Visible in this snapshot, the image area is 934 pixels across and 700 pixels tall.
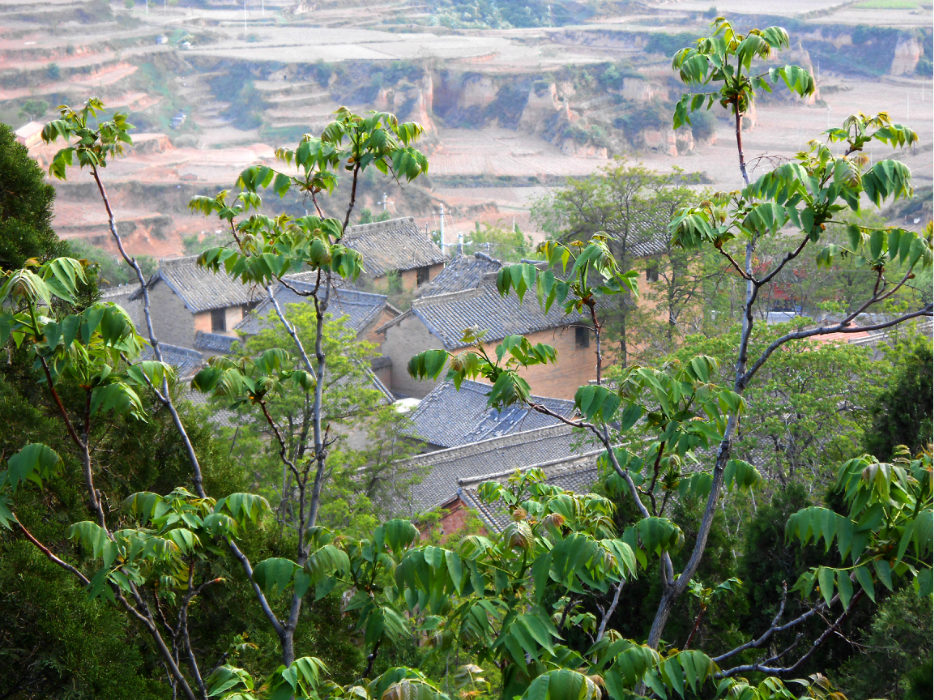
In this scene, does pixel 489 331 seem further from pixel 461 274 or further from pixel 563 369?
pixel 461 274

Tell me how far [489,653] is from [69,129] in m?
3.52

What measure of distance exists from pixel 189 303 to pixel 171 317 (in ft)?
4.20

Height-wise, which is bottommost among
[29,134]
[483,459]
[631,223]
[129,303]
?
[129,303]

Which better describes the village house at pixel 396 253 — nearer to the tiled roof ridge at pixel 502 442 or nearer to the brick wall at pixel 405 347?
the brick wall at pixel 405 347

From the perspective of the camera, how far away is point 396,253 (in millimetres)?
38344

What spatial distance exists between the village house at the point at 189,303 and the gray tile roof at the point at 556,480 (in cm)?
1919

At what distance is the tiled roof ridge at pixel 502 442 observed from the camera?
67.5 ft

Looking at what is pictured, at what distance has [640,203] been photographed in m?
29.8

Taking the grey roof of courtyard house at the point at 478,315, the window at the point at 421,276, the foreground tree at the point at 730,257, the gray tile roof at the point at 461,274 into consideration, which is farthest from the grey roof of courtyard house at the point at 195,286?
the foreground tree at the point at 730,257

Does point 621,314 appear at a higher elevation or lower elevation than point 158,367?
lower

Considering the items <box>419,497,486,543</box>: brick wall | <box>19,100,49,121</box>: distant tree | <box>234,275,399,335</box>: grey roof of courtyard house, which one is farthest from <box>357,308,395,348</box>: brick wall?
<box>19,100,49,121</box>: distant tree

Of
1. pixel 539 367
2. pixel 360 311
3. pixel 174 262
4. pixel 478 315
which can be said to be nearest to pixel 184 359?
pixel 174 262

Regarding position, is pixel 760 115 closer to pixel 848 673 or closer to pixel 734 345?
pixel 734 345

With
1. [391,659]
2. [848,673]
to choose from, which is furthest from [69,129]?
[848,673]
